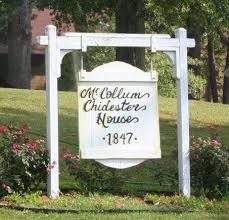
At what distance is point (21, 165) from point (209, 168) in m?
2.44

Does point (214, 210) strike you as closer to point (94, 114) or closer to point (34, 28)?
point (94, 114)

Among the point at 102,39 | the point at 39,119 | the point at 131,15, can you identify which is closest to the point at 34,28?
the point at 131,15

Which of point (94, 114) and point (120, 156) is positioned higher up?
point (94, 114)

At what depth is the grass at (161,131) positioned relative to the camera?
8156 mm

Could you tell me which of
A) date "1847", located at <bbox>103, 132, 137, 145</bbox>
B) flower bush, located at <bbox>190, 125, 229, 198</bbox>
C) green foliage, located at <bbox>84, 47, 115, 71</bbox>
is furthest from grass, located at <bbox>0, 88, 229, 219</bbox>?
green foliage, located at <bbox>84, 47, 115, 71</bbox>

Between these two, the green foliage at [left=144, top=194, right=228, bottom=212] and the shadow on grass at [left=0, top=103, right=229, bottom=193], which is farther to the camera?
the shadow on grass at [left=0, top=103, right=229, bottom=193]

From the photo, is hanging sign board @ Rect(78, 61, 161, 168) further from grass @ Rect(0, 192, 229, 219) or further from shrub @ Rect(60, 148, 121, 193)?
grass @ Rect(0, 192, 229, 219)

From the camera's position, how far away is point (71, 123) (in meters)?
16.8

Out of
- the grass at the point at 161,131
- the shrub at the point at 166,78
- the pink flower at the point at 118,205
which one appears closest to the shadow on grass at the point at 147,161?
the grass at the point at 161,131

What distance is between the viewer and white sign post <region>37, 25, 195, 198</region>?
8.79 m

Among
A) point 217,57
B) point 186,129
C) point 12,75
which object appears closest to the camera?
point 186,129

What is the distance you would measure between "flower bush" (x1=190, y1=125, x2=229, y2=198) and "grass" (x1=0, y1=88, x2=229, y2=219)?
35 cm

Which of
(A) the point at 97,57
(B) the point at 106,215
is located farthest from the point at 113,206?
(A) the point at 97,57

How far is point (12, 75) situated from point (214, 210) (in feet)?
68.9
